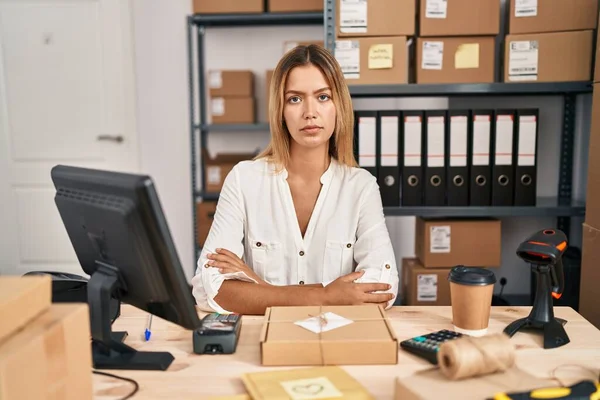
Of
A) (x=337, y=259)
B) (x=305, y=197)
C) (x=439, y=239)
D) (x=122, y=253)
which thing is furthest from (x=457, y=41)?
(x=122, y=253)

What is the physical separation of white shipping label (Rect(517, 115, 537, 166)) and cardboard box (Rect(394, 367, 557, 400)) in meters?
1.42

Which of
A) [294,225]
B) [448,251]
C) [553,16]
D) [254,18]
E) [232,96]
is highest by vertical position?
[254,18]

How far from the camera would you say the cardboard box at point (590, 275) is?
161cm

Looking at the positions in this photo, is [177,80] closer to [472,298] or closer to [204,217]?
[204,217]

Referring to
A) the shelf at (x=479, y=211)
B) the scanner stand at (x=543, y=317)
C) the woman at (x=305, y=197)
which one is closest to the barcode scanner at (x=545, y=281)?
the scanner stand at (x=543, y=317)

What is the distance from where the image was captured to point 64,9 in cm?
323

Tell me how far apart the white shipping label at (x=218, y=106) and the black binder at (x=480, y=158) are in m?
1.44

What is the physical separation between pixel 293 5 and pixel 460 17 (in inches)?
43.6

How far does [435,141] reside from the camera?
80.1 inches

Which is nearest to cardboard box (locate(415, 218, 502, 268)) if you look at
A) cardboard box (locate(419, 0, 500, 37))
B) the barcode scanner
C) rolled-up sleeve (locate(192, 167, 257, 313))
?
cardboard box (locate(419, 0, 500, 37))

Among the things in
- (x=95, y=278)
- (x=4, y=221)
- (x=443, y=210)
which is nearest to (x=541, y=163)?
(x=443, y=210)

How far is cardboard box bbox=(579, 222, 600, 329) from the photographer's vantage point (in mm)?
1608

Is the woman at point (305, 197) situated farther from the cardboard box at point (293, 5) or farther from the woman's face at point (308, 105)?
the cardboard box at point (293, 5)

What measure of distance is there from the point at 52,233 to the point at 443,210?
262 centimetres
